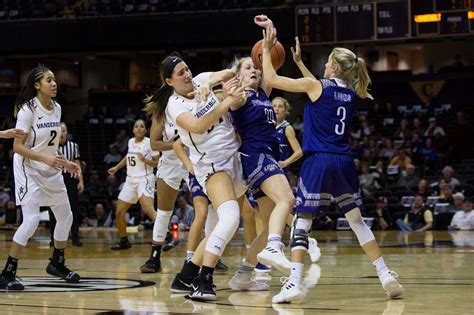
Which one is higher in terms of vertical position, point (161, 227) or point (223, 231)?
point (223, 231)

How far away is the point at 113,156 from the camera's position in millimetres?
26531

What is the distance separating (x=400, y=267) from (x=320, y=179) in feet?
10.3

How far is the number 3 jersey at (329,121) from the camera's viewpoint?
7.04 metres

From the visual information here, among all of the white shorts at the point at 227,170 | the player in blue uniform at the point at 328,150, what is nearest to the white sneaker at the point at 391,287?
the player in blue uniform at the point at 328,150

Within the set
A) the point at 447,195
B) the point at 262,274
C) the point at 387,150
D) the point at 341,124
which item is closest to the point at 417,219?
the point at 447,195

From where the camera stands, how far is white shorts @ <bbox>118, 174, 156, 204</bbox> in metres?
13.5

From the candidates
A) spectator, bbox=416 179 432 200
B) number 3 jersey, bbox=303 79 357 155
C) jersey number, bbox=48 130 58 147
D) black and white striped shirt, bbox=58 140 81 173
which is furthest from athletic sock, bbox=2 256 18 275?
spectator, bbox=416 179 432 200

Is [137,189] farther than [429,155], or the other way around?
[429,155]

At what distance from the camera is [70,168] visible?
26.8ft

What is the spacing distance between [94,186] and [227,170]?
55.5 ft

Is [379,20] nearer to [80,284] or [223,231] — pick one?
[80,284]

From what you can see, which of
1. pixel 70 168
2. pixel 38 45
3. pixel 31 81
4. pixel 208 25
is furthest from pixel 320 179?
pixel 38 45

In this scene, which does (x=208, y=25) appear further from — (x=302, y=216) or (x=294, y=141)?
(x=302, y=216)

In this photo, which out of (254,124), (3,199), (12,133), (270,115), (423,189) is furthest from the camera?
(3,199)
